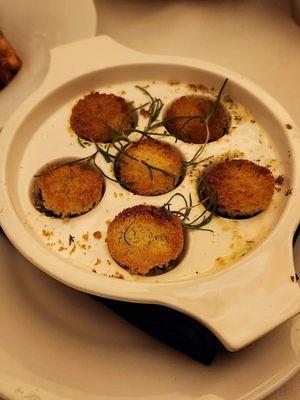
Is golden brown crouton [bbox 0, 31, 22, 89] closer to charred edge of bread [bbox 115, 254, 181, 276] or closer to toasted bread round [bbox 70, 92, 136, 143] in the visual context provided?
toasted bread round [bbox 70, 92, 136, 143]

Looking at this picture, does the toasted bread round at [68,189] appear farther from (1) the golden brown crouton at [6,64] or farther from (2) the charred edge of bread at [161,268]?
(1) the golden brown crouton at [6,64]

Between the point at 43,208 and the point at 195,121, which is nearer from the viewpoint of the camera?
the point at 43,208

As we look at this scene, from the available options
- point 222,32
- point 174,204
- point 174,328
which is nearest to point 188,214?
point 174,204

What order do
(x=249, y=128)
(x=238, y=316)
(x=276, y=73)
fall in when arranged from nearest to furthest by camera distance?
1. (x=238, y=316)
2. (x=249, y=128)
3. (x=276, y=73)

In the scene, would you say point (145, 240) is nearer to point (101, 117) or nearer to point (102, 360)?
point (102, 360)

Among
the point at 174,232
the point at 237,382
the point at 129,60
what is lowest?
the point at 237,382

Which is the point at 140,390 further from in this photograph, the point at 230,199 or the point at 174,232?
the point at 230,199

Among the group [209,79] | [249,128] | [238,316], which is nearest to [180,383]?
[238,316]
